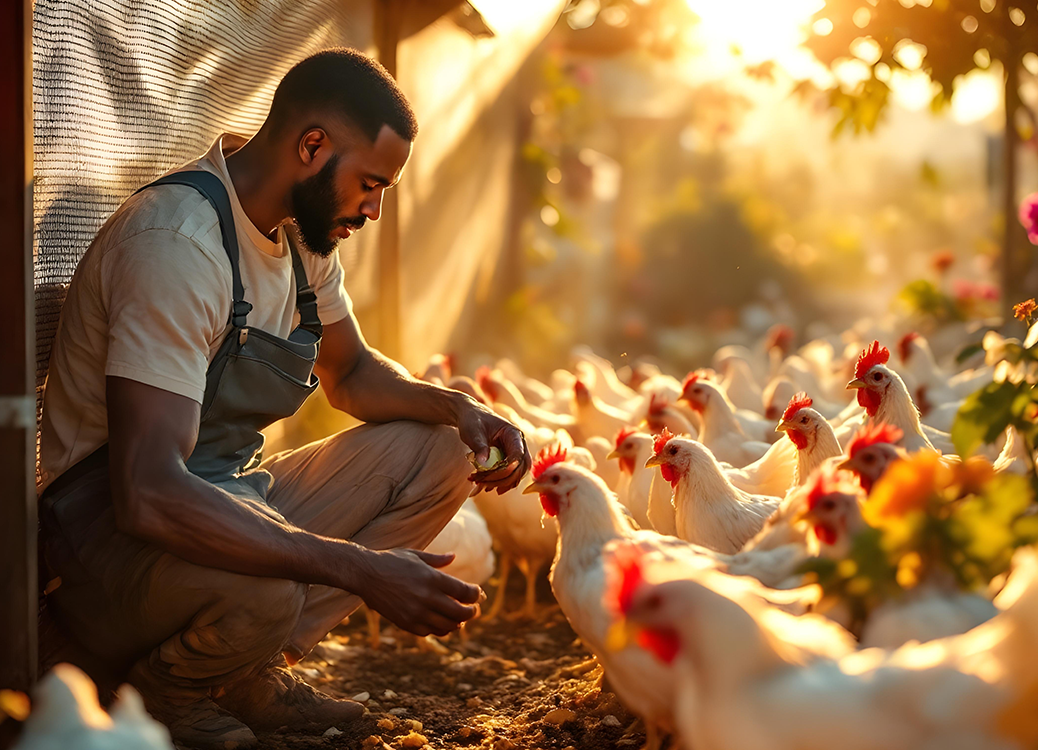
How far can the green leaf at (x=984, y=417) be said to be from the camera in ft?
6.18

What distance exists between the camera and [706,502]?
3072 millimetres

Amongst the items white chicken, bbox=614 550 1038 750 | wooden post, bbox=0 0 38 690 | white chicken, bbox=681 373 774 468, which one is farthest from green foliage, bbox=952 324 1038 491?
white chicken, bbox=681 373 774 468

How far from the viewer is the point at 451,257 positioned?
676 centimetres

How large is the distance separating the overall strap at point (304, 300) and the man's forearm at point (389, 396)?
0.28 metres

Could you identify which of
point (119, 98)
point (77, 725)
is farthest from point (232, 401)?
point (77, 725)

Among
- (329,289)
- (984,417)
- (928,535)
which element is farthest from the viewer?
(329,289)

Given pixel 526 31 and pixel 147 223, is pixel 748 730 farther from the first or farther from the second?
pixel 526 31

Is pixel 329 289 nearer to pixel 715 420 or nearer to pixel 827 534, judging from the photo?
pixel 827 534

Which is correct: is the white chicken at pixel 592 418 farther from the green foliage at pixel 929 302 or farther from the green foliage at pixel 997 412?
the green foliage at pixel 929 302

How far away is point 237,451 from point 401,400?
1.91ft

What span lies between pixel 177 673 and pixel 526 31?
24.1 ft

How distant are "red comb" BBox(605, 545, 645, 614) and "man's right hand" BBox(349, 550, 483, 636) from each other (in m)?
0.40

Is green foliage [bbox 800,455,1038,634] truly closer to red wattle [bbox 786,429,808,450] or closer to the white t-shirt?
the white t-shirt

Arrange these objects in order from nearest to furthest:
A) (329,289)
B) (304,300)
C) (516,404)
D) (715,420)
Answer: (304,300), (329,289), (715,420), (516,404)
